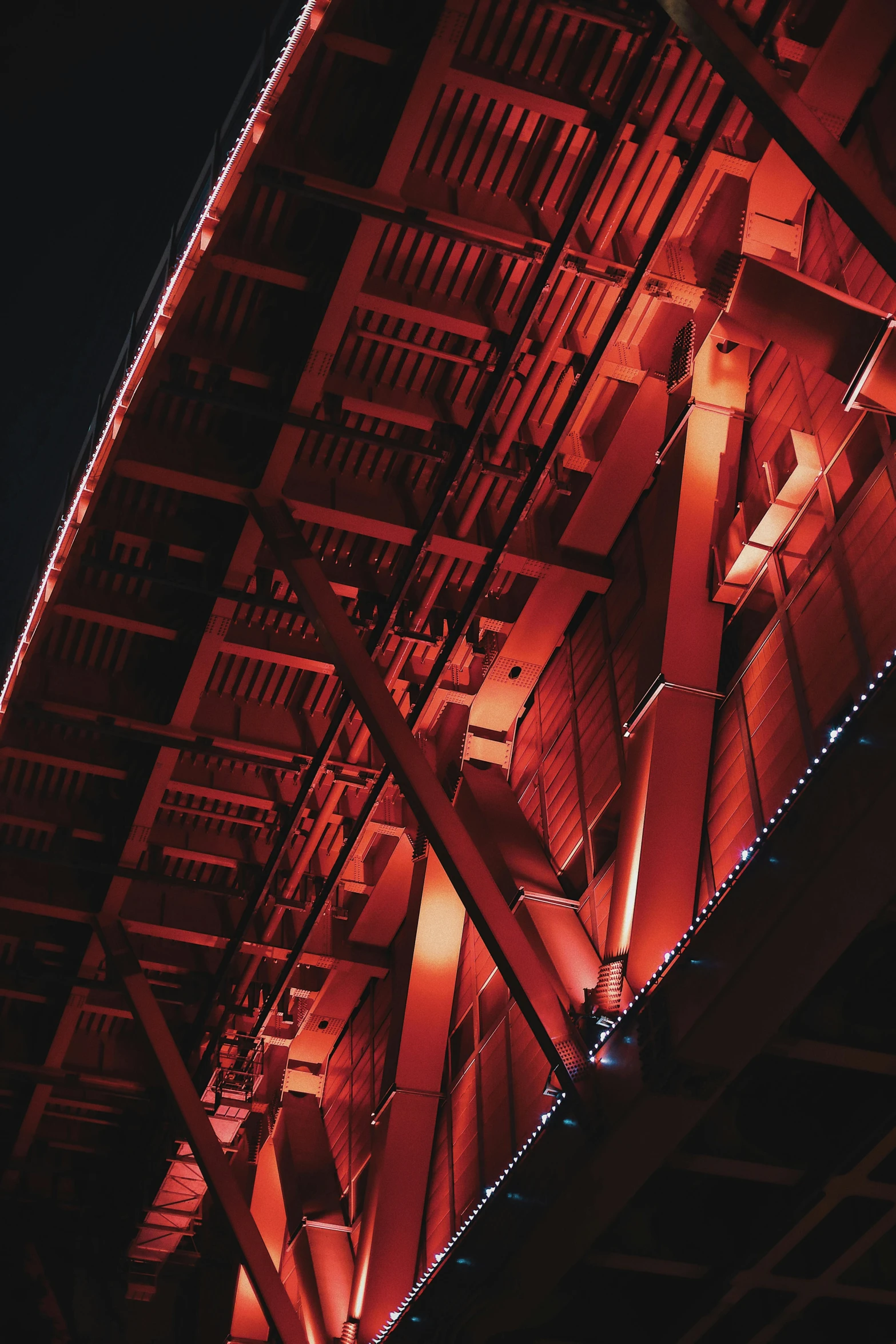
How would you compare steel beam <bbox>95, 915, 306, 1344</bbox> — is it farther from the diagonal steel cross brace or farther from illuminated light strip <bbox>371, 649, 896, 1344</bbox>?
the diagonal steel cross brace

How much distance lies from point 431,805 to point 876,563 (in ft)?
17.5

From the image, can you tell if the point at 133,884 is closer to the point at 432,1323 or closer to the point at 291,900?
the point at 291,900

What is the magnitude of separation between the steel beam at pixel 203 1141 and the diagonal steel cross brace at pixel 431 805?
6.91 meters

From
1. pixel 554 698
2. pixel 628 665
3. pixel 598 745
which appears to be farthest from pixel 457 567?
pixel 598 745

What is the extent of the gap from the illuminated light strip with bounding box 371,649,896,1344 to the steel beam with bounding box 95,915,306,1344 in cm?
430

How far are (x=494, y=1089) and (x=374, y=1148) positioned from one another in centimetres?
256

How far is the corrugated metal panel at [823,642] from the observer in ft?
40.6

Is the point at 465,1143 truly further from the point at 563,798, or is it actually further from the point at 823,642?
the point at 823,642

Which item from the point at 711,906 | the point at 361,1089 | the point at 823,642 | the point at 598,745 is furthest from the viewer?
the point at 361,1089

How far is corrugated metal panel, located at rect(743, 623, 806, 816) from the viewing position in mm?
12789

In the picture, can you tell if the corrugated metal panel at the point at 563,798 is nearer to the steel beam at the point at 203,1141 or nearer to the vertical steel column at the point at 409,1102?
the vertical steel column at the point at 409,1102

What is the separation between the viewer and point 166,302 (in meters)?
14.3

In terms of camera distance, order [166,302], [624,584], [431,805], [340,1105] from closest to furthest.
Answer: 1. [431,805]
2. [166,302]
3. [624,584]
4. [340,1105]

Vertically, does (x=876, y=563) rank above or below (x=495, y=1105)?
above
